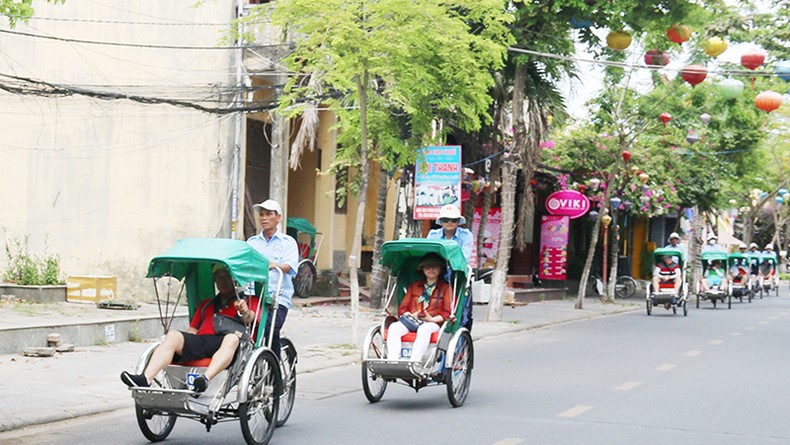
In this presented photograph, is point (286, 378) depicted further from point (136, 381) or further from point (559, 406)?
point (559, 406)

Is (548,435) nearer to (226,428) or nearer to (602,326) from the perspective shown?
(226,428)

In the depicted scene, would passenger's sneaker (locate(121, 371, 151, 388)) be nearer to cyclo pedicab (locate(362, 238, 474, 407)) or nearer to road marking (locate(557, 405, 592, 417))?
cyclo pedicab (locate(362, 238, 474, 407))

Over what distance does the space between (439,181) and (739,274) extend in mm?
19188

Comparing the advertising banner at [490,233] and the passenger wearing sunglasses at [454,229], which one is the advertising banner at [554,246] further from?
the passenger wearing sunglasses at [454,229]

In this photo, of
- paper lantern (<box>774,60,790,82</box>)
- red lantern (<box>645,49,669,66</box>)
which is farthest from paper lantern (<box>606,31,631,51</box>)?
paper lantern (<box>774,60,790,82</box>)

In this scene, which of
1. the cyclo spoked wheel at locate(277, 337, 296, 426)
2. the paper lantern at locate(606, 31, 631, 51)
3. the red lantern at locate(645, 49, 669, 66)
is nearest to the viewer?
the cyclo spoked wheel at locate(277, 337, 296, 426)

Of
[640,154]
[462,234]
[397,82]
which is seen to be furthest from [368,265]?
[462,234]

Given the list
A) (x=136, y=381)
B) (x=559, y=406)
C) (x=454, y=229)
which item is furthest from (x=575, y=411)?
(x=136, y=381)

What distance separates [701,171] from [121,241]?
22200 millimetres

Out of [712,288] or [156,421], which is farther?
[712,288]

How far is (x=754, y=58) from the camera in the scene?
59.1ft

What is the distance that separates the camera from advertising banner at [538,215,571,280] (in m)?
39.1

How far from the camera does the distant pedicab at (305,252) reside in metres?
26.1

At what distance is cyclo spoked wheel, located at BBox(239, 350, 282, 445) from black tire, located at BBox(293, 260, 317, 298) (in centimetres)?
1635
